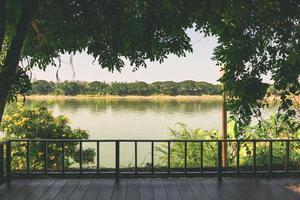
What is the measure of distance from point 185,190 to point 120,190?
1.10m

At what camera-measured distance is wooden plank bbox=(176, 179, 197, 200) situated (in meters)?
6.77

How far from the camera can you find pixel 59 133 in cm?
1395

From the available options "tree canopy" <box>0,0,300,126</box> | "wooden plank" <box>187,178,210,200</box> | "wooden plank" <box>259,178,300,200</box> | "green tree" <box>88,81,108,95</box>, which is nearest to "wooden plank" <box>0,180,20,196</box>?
"tree canopy" <box>0,0,300,126</box>

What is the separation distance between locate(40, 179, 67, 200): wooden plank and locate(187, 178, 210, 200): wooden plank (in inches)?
90.4

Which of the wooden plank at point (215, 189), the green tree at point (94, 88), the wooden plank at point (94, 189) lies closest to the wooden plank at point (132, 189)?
the wooden plank at point (94, 189)

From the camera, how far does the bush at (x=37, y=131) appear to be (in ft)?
43.7

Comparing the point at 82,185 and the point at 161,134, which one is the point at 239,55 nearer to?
the point at 82,185

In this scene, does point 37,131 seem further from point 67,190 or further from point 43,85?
point 43,85

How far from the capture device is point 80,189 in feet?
23.8

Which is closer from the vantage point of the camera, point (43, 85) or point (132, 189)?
point (132, 189)

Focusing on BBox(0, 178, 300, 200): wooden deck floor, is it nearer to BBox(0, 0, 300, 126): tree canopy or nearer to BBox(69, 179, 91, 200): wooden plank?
BBox(69, 179, 91, 200): wooden plank

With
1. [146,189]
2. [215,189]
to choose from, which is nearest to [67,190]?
[146,189]

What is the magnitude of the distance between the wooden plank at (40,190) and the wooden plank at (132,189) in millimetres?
1407

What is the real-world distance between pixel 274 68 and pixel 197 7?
1758 mm
